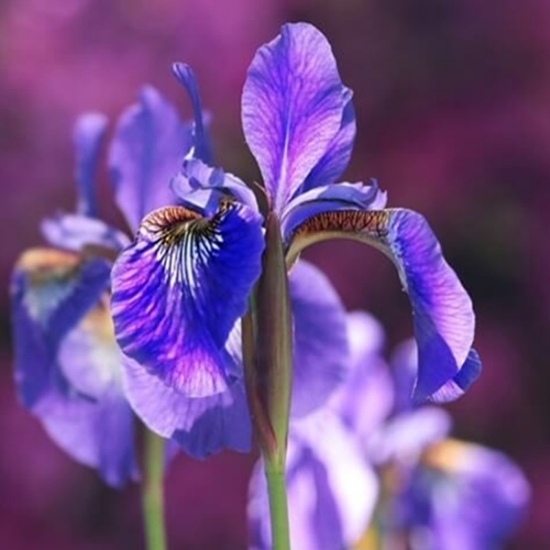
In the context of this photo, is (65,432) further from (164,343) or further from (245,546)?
(245,546)

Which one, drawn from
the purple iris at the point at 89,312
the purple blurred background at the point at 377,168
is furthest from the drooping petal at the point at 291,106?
the purple blurred background at the point at 377,168

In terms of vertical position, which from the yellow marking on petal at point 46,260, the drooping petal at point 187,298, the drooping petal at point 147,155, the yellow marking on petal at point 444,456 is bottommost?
the drooping petal at point 187,298

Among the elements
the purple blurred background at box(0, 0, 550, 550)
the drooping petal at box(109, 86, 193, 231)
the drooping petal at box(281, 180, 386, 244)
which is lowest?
the drooping petal at box(281, 180, 386, 244)

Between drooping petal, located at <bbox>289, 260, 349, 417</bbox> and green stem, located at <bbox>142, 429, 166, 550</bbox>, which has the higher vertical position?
drooping petal, located at <bbox>289, 260, 349, 417</bbox>

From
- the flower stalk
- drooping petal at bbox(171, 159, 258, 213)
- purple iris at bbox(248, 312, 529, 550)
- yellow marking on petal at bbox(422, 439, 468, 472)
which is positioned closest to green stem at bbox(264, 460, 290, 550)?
the flower stalk

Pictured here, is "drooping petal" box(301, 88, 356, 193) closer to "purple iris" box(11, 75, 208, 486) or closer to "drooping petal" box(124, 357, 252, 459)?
"drooping petal" box(124, 357, 252, 459)

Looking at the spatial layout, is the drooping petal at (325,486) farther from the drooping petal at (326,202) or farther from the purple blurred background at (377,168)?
the purple blurred background at (377,168)

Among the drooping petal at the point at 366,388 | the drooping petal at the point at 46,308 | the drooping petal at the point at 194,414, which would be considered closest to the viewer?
the drooping petal at the point at 194,414

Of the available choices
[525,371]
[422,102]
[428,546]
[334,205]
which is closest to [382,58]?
[422,102]
